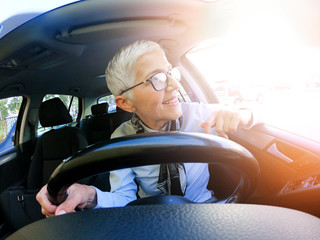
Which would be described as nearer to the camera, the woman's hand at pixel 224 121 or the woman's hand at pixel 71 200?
the woman's hand at pixel 71 200

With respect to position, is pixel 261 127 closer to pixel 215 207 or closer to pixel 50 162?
pixel 215 207

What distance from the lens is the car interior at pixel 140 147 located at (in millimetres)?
455

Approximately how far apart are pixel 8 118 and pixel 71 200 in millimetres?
2784

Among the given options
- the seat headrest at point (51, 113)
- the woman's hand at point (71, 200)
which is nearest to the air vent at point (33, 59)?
the seat headrest at point (51, 113)

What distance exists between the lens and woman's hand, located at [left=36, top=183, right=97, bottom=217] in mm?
661

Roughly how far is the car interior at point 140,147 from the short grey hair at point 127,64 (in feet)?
0.96

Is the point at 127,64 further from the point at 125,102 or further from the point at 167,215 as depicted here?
the point at 167,215

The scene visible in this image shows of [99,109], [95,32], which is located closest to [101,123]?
[99,109]

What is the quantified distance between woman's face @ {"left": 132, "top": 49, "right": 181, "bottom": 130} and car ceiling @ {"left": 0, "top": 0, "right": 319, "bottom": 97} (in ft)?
1.24

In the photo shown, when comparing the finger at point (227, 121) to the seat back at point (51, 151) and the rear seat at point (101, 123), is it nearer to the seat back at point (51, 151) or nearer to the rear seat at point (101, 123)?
the seat back at point (51, 151)

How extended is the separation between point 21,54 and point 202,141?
1.86 m

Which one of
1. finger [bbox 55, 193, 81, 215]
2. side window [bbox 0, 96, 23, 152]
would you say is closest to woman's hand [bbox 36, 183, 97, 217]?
finger [bbox 55, 193, 81, 215]

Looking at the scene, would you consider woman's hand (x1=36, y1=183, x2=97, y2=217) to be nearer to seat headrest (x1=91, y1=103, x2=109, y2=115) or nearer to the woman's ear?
the woman's ear

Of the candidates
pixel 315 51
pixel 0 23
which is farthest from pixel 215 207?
pixel 315 51
